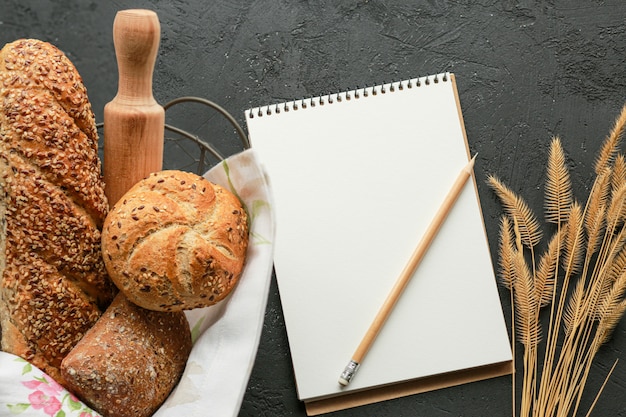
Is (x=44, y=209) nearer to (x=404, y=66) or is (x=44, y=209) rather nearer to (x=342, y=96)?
(x=342, y=96)

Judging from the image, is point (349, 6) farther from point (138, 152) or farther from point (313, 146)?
point (138, 152)

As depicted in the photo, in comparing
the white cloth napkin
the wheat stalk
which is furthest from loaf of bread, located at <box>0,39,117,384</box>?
the wheat stalk

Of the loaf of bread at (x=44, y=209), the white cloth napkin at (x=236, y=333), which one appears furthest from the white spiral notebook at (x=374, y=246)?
the loaf of bread at (x=44, y=209)

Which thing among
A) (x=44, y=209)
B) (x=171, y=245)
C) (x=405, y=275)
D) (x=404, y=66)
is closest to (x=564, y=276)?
(x=405, y=275)

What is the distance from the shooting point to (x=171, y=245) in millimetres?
928

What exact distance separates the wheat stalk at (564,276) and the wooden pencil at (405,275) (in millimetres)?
82

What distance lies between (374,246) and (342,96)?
0.30 meters

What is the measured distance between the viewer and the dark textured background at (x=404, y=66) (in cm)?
136

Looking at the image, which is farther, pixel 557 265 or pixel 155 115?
pixel 557 265

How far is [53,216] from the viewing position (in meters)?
0.97

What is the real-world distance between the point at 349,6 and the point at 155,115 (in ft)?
1.77

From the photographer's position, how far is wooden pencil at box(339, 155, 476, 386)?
1.31 metres

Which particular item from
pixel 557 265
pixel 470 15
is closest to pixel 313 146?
pixel 470 15

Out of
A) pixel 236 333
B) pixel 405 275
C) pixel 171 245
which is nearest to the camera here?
pixel 171 245
